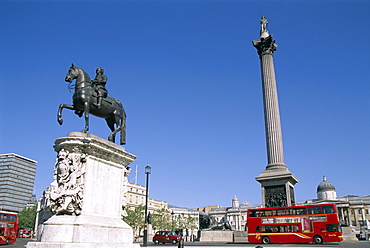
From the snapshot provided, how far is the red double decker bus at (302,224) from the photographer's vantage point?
2583 cm

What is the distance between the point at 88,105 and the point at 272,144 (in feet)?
73.4

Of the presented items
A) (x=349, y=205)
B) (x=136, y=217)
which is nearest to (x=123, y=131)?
(x=136, y=217)

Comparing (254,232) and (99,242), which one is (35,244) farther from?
(254,232)

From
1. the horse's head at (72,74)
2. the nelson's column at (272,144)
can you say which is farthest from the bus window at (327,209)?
the horse's head at (72,74)

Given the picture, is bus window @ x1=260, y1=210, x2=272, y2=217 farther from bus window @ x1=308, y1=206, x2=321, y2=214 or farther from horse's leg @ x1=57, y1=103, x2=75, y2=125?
horse's leg @ x1=57, y1=103, x2=75, y2=125

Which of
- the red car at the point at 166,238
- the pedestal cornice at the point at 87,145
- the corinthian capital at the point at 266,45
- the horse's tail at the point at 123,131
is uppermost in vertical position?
the corinthian capital at the point at 266,45

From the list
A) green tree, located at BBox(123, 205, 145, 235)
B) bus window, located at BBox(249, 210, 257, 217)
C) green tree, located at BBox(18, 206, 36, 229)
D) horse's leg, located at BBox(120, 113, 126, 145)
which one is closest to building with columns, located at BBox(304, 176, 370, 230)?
green tree, located at BBox(123, 205, 145, 235)

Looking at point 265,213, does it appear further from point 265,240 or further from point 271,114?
point 271,114

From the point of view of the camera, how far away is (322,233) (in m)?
26.1

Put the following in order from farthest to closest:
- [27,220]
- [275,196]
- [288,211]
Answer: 1. [27,220]
2. [275,196]
3. [288,211]

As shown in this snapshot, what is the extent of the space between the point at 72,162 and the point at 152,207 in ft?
285

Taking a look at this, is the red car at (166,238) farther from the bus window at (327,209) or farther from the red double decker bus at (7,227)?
the bus window at (327,209)

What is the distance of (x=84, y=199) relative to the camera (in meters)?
8.36

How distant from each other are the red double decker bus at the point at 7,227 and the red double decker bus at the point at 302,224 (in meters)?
24.7
